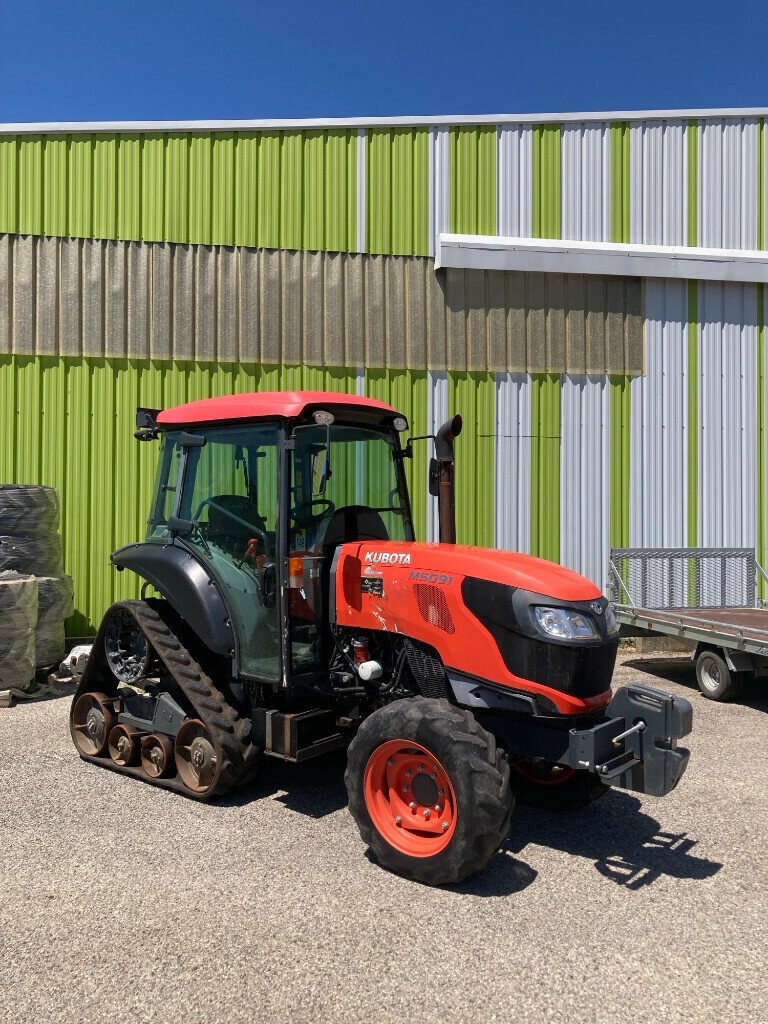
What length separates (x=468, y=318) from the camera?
10766 mm

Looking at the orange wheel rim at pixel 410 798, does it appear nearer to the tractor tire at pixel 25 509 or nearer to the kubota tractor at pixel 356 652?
the kubota tractor at pixel 356 652

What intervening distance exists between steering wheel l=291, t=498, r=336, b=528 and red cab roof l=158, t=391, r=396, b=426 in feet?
1.80

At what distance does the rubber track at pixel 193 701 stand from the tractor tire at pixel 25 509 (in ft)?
9.99

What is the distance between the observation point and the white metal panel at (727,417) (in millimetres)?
11211

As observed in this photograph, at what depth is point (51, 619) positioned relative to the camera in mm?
8656

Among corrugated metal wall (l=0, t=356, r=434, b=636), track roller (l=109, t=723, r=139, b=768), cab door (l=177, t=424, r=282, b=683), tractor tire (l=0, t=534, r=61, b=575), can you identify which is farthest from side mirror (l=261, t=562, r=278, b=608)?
corrugated metal wall (l=0, t=356, r=434, b=636)

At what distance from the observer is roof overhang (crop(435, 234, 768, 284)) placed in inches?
420

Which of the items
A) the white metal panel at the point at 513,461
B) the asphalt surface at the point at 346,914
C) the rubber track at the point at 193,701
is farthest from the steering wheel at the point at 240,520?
the white metal panel at the point at 513,461

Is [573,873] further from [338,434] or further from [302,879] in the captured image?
[338,434]

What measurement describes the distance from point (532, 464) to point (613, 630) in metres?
6.33

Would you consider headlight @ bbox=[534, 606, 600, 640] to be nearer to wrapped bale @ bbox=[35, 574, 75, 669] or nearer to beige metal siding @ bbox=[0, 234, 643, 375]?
wrapped bale @ bbox=[35, 574, 75, 669]

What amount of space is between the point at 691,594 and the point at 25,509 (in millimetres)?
7930

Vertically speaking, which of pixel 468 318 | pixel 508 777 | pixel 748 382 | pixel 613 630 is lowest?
pixel 508 777

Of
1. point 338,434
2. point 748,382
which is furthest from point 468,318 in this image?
point 338,434
